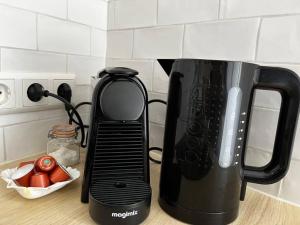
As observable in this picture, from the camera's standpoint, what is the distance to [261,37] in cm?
50

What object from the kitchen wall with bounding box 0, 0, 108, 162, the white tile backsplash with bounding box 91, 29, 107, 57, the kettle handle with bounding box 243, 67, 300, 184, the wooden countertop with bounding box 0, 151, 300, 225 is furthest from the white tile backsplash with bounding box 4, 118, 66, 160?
the kettle handle with bounding box 243, 67, 300, 184

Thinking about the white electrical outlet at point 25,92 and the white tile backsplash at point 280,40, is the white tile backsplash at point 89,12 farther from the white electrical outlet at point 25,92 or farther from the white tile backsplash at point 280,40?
the white tile backsplash at point 280,40

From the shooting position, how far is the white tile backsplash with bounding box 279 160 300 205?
49cm

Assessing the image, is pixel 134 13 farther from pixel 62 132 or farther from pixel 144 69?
pixel 62 132

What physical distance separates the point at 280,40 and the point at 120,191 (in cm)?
40

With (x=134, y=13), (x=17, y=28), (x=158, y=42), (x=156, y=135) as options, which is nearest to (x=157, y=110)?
(x=156, y=135)

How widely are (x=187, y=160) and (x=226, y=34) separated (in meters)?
0.31

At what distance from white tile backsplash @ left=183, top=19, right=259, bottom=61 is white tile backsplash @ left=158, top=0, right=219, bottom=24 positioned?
2cm

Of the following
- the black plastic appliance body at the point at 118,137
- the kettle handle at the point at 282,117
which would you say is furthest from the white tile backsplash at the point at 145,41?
the black plastic appliance body at the point at 118,137

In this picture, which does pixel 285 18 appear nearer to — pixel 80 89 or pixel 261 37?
pixel 261 37

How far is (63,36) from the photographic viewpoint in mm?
673

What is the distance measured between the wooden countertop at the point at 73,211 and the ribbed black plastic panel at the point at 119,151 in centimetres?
7

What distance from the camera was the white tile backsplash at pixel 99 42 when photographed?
0.77 meters

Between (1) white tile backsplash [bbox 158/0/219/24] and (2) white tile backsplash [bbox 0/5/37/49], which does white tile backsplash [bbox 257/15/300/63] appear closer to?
(1) white tile backsplash [bbox 158/0/219/24]
